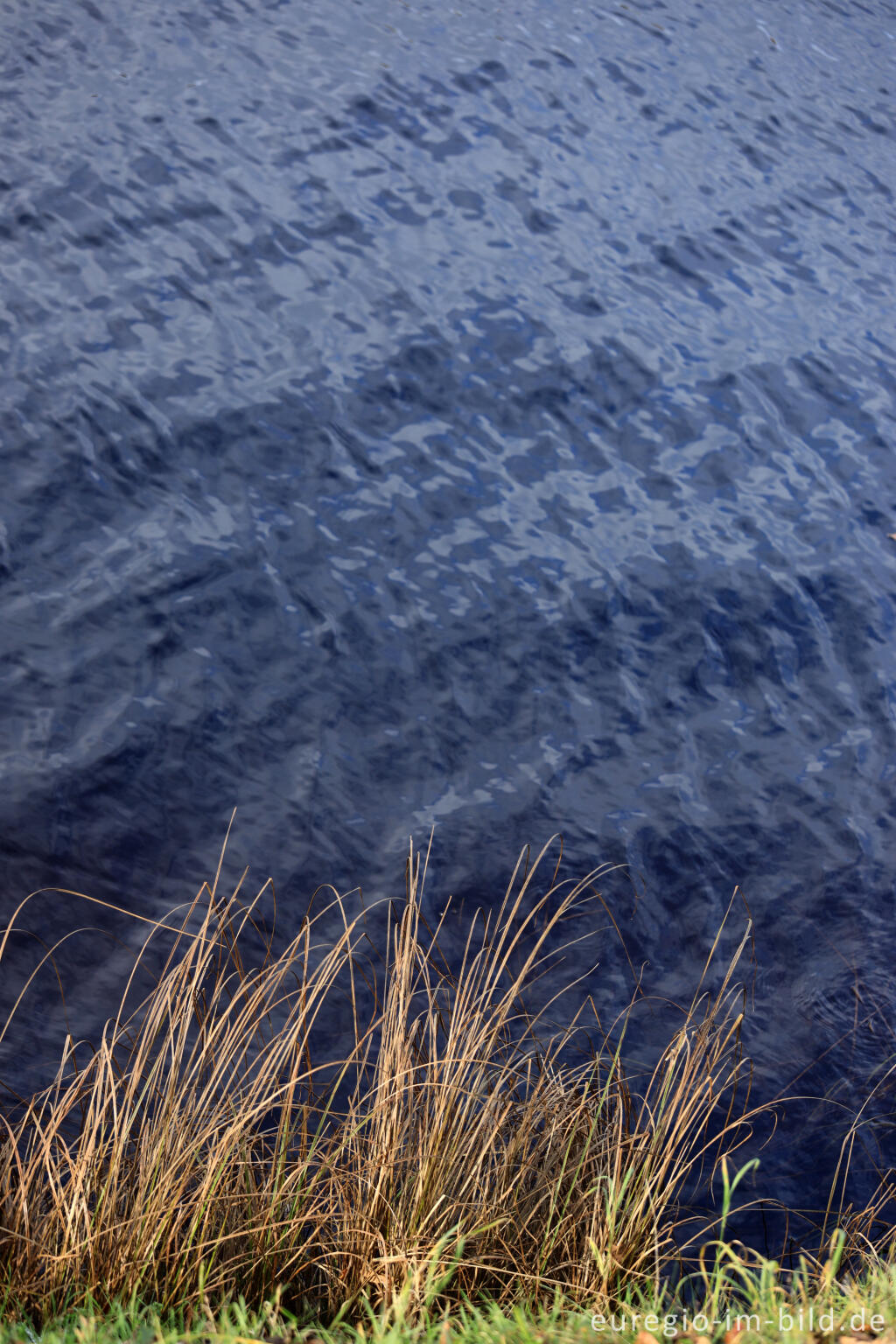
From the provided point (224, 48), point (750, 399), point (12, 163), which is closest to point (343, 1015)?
point (750, 399)

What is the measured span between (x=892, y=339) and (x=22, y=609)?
27.7ft

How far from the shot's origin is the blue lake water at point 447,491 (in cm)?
560

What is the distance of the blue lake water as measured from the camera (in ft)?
18.4

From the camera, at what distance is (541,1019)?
492 cm

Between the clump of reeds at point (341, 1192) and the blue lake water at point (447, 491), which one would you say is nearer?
the clump of reeds at point (341, 1192)

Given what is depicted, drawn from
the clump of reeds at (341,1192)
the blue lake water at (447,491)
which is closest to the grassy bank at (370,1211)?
the clump of reeds at (341,1192)

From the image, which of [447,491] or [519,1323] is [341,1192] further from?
[447,491]

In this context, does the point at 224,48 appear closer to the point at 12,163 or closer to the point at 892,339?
the point at 12,163

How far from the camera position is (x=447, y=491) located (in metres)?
7.91

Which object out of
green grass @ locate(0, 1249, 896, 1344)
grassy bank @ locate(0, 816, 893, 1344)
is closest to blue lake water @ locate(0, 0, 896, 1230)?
grassy bank @ locate(0, 816, 893, 1344)

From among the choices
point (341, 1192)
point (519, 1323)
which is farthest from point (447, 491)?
point (519, 1323)

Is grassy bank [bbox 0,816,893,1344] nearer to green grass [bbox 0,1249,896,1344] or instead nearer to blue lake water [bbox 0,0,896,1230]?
green grass [bbox 0,1249,896,1344]

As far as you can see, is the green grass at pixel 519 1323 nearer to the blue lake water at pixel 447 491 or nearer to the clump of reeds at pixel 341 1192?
the clump of reeds at pixel 341 1192

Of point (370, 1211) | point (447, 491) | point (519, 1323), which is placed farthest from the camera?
point (447, 491)
